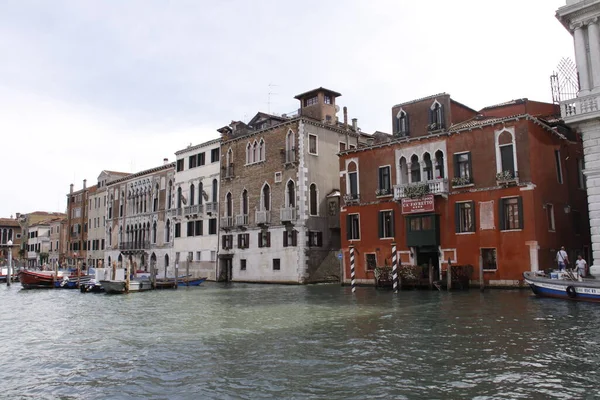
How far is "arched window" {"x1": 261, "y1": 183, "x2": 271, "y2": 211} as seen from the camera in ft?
113

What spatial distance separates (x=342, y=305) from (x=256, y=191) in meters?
18.0

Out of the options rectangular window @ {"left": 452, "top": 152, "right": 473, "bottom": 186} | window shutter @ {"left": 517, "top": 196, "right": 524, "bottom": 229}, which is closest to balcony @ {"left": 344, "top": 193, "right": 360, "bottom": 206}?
rectangular window @ {"left": 452, "top": 152, "right": 473, "bottom": 186}

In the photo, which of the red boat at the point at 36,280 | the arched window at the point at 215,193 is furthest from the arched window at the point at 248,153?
the red boat at the point at 36,280

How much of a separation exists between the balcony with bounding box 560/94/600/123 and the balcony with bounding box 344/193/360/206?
1216cm

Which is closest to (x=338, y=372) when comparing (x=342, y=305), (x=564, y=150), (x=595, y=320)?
(x=595, y=320)

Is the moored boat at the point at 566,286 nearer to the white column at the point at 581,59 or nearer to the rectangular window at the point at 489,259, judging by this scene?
the rectangular window at the point at 489,259

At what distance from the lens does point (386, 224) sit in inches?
1076

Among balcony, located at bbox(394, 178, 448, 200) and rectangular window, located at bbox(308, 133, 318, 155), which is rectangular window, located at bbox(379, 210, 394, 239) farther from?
rectangular window, located at bbox(308, 133, 318, 155)

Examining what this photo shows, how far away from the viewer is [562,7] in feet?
61.1

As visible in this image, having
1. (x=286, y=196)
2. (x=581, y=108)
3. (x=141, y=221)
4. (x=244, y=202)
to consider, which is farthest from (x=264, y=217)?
(x=581, y=108)

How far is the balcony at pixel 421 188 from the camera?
24781 millimetres

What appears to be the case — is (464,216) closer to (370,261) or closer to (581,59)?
(370,261)

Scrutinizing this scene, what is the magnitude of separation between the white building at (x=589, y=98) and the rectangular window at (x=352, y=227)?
12612mm

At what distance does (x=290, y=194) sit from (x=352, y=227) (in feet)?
19.2
